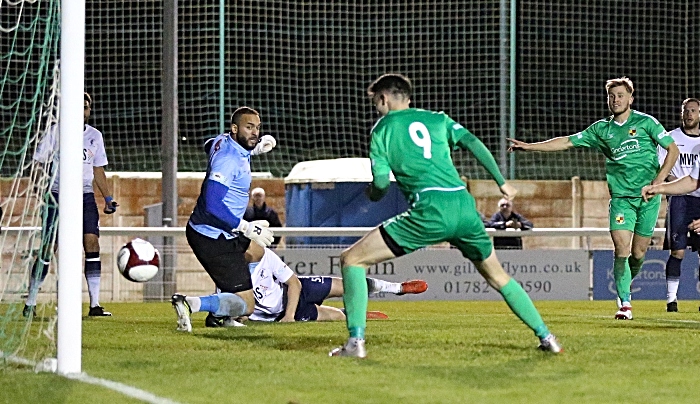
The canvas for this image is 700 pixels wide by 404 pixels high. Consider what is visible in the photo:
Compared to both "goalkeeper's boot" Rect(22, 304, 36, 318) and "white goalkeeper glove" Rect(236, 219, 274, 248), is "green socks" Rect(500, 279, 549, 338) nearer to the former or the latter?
"white goalkeeper glove" Rect(236, 219, 274, 248)

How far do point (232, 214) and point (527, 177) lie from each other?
11068 mm

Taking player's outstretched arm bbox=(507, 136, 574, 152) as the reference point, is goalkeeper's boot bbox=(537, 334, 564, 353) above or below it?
below

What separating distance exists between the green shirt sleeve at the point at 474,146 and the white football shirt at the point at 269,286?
11.7ft

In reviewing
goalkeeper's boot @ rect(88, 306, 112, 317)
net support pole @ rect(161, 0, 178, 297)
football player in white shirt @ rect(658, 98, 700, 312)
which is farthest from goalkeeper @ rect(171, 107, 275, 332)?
net support pole @ rect(161, 0, 178, 297)

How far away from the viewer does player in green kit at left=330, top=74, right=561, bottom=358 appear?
7.07 metres

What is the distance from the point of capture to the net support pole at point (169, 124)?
16344 millimetres

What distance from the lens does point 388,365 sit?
6.77 metres

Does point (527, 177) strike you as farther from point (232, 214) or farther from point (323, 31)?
point (232, 214)

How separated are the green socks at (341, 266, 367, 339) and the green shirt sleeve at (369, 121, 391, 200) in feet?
1.54

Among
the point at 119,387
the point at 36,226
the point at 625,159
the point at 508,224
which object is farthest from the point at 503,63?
the point at 119,387

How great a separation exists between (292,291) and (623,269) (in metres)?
3.26

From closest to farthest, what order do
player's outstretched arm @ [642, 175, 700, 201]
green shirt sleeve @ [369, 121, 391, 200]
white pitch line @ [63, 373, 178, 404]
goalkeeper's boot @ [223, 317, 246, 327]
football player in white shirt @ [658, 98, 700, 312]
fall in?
1. white pitch line @ [63, 373, 178, 404]
2. green shirt sleeve @ [369, 121, 391, 200]
3. player's outstretched arm @ [642, 175, 700, 201]
4. goalkeeper's boot @ [223, 317, 246, 327]
5. football player in white shirt @ [658, 98, 700, 312]

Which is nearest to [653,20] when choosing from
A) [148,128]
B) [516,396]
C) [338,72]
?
[338,72]

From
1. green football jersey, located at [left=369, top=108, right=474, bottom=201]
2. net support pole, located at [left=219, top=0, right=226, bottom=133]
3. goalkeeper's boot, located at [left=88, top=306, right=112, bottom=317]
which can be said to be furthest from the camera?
net support pole, located at [left=219, top=0, right=226, bottom=133]
